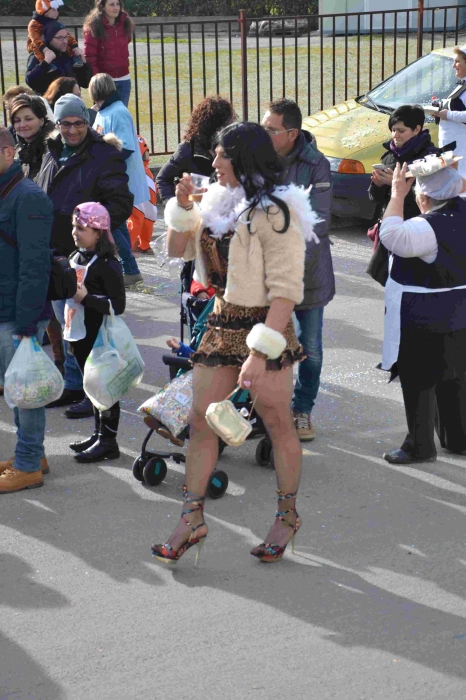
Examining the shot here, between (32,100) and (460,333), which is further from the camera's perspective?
(32,100)

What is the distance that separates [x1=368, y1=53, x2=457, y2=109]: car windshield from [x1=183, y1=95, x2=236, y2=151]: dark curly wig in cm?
558

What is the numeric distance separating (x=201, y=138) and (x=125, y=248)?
2986mm

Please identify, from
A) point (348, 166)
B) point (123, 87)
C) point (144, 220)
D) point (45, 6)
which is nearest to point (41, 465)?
point (144, 220)

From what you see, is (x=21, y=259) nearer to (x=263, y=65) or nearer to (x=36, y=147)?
(x=36, y=147)

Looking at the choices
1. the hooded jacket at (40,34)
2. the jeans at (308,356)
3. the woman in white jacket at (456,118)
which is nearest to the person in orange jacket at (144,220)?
the hooded jacket at (40,34)

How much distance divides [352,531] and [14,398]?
1757mm

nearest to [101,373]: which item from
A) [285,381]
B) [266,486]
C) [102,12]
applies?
[266,486]

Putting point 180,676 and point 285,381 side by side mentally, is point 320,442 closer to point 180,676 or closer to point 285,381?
point 285,381

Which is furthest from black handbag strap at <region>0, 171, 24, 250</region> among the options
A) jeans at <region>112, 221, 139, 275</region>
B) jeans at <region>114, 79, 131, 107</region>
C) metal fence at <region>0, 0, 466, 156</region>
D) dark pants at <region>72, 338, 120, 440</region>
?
metal fence at <region>0, 0, 466, 156</region>

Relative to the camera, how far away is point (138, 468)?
5.45 meters

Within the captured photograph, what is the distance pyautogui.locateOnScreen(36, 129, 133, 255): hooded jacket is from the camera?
6504mm

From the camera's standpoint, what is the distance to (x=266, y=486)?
5.43 m

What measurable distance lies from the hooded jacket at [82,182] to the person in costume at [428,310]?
189 centimetres

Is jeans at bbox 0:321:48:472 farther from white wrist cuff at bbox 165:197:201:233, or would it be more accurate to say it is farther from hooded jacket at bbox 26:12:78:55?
hooded jacket at bbox 26:12:78:55
